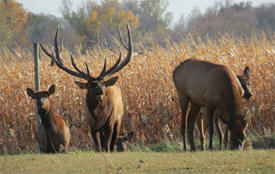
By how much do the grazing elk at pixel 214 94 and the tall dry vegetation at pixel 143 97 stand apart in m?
2.15

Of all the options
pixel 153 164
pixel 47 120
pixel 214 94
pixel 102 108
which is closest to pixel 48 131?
pixel 47 120

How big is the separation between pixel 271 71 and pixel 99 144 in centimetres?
526

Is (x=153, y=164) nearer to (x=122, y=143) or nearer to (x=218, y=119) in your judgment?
(x=218, y=119)

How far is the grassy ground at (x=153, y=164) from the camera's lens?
7.64 meters

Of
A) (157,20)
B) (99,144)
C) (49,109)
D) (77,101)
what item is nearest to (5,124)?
(77,101)

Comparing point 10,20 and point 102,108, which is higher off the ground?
point 10,20

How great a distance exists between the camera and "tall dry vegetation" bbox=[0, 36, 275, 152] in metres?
13.7

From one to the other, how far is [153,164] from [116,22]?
4571 centimetres

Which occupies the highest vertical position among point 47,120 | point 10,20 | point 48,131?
point 10,20

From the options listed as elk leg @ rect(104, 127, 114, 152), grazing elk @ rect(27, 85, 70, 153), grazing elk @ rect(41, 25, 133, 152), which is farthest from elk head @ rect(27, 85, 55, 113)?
elk leg @ rect(104, 127, 114, 152)

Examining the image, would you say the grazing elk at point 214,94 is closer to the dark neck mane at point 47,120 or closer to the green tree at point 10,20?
the dark neck mane at point 47,120

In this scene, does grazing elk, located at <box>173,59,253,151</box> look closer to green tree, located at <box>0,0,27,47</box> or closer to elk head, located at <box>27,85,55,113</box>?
elk head, located at <box>27,85,55,113</box>

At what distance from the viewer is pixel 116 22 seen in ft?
175

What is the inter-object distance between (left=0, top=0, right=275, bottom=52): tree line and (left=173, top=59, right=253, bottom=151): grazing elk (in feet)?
122
